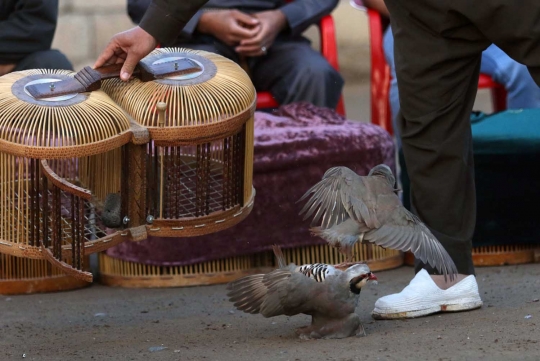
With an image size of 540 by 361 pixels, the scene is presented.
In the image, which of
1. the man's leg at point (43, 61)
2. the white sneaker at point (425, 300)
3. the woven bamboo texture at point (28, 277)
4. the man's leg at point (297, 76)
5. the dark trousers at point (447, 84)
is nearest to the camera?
the dark trousers at point (447, 84)

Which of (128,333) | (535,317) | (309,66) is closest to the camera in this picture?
(535,317)

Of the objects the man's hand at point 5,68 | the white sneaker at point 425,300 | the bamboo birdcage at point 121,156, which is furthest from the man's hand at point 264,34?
the white sneaker at point 425,300

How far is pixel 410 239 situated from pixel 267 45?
2.00 metres

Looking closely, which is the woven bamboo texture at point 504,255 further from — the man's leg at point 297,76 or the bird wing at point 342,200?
the bird wing at point 342,200

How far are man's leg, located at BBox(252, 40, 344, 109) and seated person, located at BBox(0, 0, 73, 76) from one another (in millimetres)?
948

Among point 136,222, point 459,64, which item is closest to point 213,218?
point 136,222

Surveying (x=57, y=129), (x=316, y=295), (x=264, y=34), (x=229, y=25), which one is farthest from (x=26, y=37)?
(x=316, y=295)

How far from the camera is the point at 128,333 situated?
10.8 feet

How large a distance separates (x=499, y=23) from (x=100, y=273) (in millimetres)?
2080

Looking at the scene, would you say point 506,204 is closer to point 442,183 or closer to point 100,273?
point 442,183

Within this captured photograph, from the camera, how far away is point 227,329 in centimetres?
325

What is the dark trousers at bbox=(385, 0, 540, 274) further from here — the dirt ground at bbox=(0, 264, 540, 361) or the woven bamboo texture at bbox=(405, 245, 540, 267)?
the woven bamboo texture at bbox=(405, 245, 540, 267)

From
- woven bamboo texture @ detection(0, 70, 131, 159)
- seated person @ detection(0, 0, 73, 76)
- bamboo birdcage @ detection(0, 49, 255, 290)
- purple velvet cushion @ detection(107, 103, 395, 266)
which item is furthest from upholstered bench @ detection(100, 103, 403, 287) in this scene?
woven bamboo texture @ detection(0, 70, 131, 159)

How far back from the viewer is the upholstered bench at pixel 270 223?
12.9 feet
